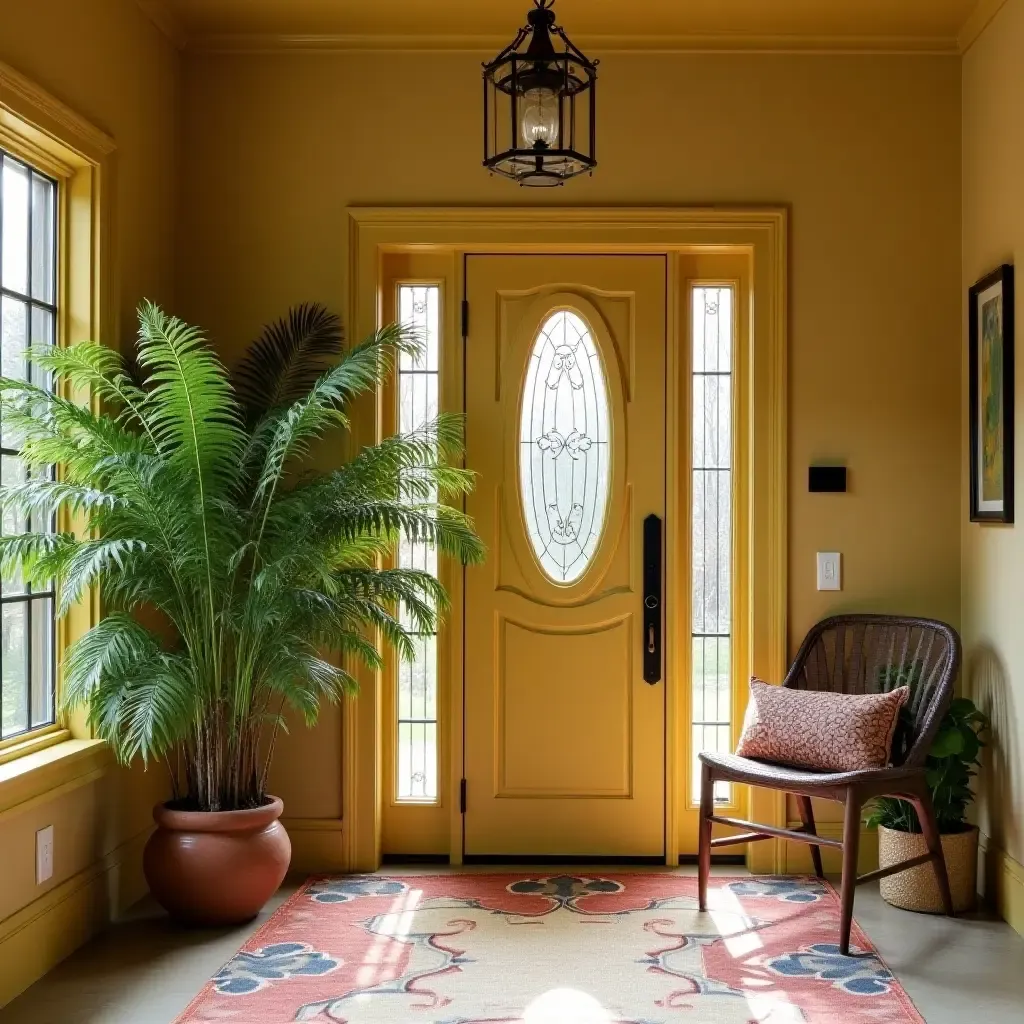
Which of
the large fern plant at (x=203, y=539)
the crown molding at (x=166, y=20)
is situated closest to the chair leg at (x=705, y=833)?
the large fern plant at (x=203, y=539)

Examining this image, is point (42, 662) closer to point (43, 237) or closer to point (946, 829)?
point (43, 237)

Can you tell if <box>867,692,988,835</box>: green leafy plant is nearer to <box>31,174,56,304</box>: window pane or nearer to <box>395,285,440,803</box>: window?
<box>395,285,440,803</box>: window

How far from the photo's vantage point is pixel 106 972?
3.17 metres

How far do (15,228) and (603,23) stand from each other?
1.99m

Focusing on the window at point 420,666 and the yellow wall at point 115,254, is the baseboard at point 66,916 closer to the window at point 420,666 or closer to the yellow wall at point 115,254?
the yellow wall at point 115,254

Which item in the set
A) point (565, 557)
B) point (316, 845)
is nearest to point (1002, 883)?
point (565, 557)

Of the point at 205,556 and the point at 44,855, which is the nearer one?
the point at 44,855

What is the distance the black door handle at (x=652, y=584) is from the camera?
4.22 m

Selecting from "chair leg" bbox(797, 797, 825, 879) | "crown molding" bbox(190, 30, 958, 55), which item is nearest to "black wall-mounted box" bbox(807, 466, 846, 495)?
"chair leg" bbox(797, 797, 825, 879)

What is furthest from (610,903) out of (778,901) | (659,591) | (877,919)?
(659,591)

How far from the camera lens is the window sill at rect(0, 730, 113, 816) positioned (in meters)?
2.96

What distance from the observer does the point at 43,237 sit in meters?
3.44

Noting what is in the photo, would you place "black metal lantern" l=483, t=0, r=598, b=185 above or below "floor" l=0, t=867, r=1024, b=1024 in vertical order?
above

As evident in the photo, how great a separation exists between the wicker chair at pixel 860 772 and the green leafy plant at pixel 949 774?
0.26 feet
